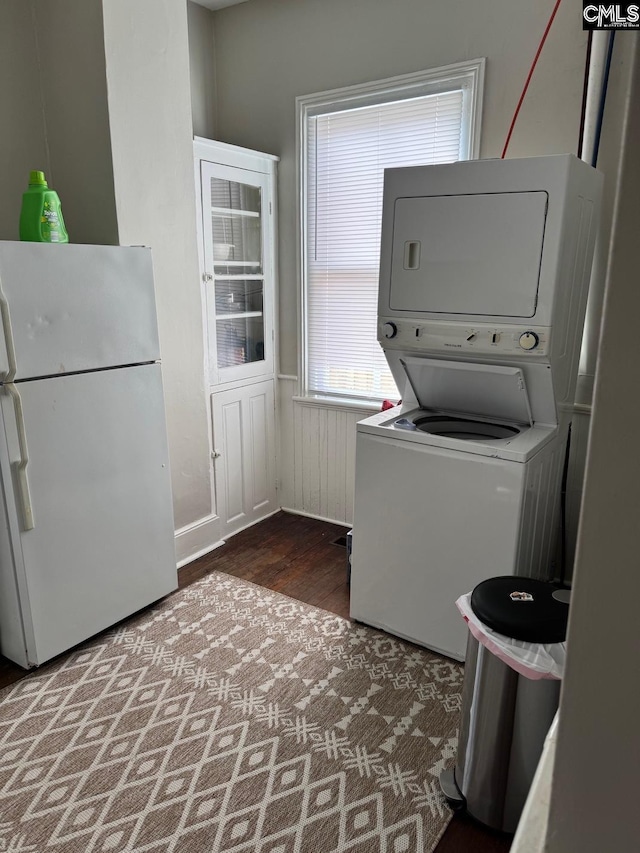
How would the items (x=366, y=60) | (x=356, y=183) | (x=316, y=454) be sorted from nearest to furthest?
(x=366, y=60) → (x=356, y=183) → (x=316, y=454)

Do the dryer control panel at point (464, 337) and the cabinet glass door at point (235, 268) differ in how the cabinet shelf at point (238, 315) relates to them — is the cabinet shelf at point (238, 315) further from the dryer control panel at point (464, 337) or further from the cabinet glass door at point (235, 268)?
the dryer control panel at point (464, 337)

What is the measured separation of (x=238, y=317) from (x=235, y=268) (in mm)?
266

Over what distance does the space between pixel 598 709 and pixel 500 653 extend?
1161 mm

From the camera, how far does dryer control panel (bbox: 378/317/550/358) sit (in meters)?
1.98

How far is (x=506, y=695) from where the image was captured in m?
1.51

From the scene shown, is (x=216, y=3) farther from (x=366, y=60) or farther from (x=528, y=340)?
(x=528, y=340)

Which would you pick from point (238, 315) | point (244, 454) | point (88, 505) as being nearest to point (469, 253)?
point (238, 315)

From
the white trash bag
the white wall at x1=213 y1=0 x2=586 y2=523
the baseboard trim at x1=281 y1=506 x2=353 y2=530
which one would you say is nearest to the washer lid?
the white wall at x1=213 y1=0 x2=586 y2=523

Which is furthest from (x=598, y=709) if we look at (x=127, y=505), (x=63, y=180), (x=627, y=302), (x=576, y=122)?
(x=63, y=180)

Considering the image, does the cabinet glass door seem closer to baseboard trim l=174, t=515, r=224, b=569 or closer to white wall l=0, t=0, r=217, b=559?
white wall l=0, t=0, r=217, b=559

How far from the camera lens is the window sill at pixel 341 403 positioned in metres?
3.22

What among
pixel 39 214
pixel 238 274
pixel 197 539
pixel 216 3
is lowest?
pixel 197 539

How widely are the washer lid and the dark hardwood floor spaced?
101 cm

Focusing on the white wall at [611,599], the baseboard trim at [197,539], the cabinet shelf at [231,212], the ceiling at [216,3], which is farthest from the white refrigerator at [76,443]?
the white wall at [611,599]
